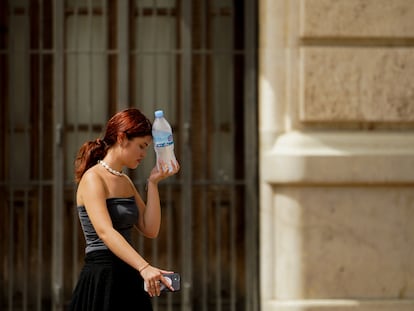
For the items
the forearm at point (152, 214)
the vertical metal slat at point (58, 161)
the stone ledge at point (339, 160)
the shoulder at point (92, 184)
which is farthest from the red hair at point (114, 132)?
the vertical metal slat at point (58, 161)

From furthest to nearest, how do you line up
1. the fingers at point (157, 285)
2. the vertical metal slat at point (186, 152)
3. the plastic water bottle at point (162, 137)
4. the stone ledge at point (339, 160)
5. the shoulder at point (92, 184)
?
the vertical metal slat at point (186, 152) → the stone ledge at point (339, 160) → the plastic water bottle at point (162, 137) → the shoulder at point (92, 184) → the fingers at point (157, 285)

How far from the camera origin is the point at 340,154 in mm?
7492

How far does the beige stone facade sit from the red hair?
115 inches

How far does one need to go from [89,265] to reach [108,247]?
0.70 feet

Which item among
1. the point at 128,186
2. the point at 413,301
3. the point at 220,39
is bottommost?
the point at 413,301

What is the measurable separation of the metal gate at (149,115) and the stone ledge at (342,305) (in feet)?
1.29

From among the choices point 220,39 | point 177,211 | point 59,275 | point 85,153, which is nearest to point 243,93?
point 220,39

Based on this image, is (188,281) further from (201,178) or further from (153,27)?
(153,27)

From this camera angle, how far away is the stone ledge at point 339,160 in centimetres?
747

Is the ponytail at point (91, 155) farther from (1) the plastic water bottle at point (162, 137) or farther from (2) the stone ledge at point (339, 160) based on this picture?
(2) the stone ledge at point (339, 160)

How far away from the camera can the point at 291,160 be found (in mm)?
7477

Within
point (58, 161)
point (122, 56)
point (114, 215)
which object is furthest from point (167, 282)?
point (122, 56)

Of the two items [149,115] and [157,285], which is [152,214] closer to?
[157,285]

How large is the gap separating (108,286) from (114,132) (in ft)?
2.20
